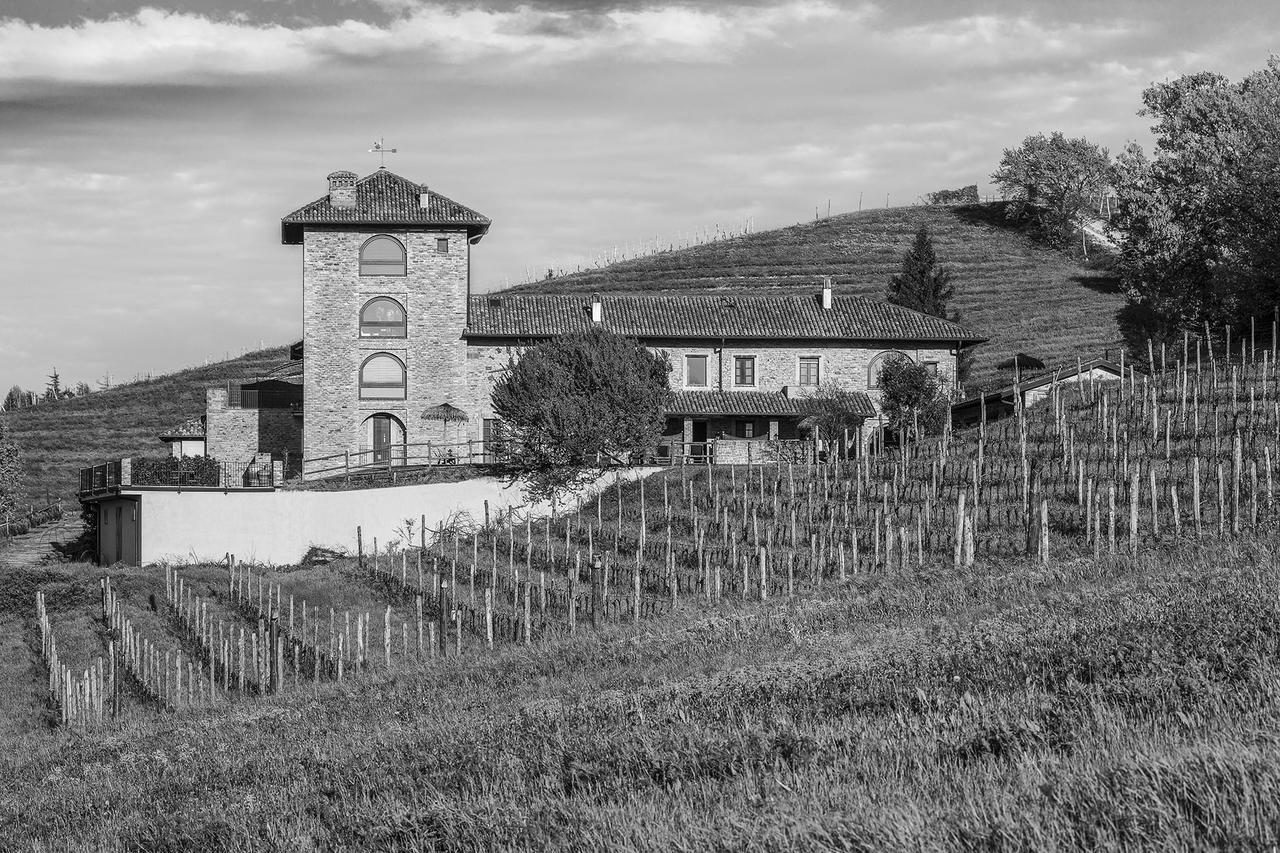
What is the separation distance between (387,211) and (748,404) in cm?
1365

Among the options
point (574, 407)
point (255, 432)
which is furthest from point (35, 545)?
point (574, 407)

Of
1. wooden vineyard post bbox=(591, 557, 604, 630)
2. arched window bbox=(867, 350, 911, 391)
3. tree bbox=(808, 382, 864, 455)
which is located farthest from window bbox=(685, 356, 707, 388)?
wooden vineyard post bbox=(591, 557, 604, 630)

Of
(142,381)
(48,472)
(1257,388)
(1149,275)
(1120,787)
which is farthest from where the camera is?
(142,381)

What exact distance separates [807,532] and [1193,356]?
88.0 feet

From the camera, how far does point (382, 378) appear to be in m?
46.8

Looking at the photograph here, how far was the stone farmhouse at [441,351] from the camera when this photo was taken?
46438mm

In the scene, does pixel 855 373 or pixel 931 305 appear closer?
pixel 855 373

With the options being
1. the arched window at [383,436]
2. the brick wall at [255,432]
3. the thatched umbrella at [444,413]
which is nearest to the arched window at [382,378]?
the arched window at [383,436]

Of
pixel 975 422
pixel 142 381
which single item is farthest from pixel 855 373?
pixel 142 381

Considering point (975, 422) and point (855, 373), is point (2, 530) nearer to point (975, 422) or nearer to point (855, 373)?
point (855, 373)

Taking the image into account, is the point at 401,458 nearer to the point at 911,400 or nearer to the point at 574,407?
the point at 574,407

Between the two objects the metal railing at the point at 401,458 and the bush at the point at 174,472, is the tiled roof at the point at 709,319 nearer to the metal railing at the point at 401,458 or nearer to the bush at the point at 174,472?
the metal railing at the point at 401,458

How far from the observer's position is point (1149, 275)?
50125mm

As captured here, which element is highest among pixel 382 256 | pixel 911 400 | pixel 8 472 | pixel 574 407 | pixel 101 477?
pixel 382 256
